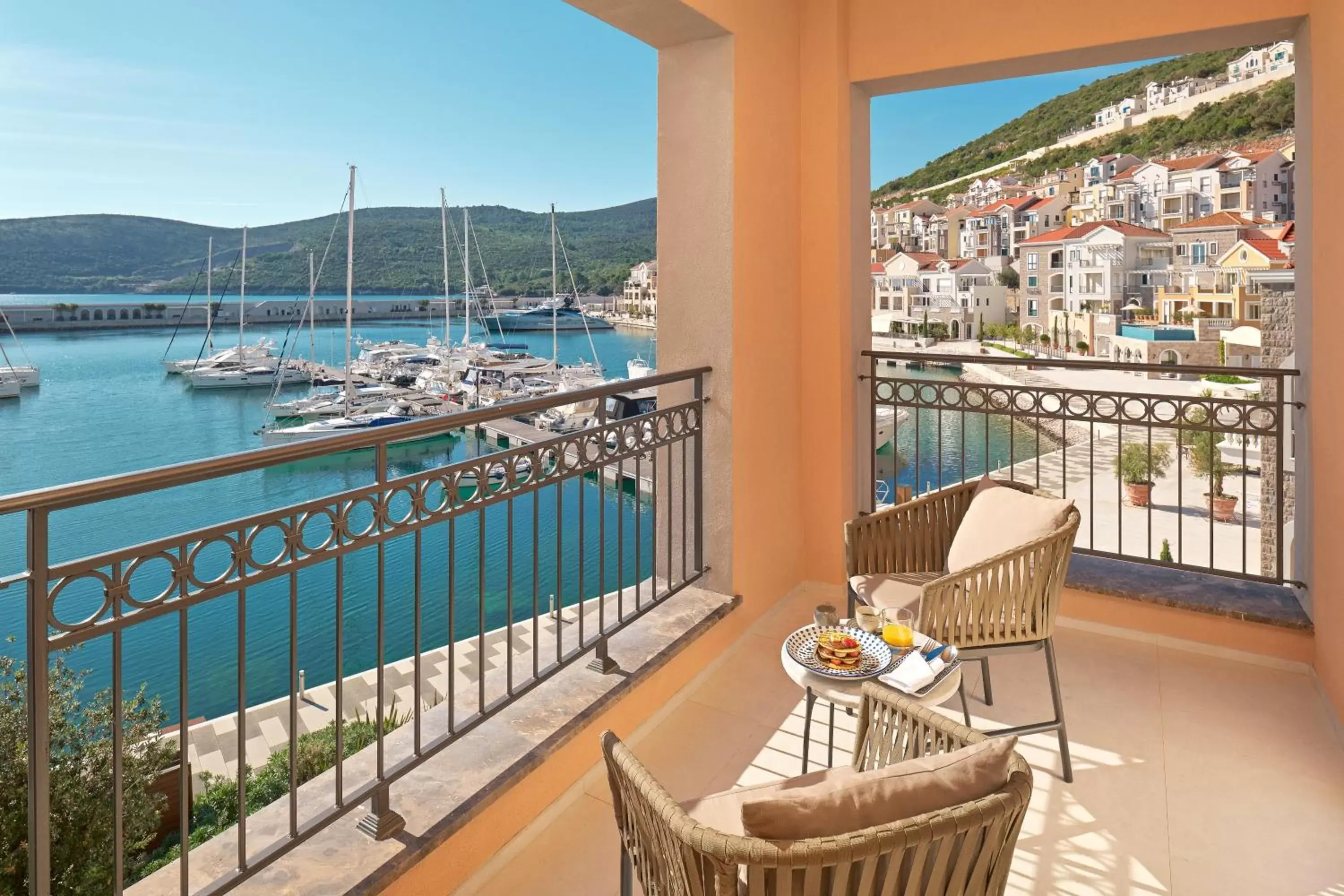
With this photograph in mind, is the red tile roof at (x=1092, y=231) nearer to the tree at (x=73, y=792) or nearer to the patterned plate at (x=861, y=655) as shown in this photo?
the patterned plate at (x=861, y=655)

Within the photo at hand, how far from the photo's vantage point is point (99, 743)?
4.93 metres

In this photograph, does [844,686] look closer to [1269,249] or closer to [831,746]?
[831,746]

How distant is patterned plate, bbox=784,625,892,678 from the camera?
195 centimetres

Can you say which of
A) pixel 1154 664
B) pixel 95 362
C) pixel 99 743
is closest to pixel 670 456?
pixel 1154 664

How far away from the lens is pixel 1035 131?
712 centimetres

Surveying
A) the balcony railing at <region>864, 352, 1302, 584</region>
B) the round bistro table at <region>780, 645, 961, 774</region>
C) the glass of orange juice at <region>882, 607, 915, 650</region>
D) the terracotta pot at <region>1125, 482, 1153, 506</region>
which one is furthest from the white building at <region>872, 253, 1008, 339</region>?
the round bistro table at <region>780, 645, 961, 774</region>

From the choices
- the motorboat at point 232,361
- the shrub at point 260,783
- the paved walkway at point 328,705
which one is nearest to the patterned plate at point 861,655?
the shrub at point 260,783

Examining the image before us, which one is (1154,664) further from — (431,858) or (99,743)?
(99,743)

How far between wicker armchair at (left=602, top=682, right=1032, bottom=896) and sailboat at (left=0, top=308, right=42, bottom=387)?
75.5 feet

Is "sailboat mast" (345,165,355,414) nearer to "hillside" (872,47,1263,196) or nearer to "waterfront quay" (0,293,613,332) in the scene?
"waterfront quay" (0,293,613,332)

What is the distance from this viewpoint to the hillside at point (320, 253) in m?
16.8

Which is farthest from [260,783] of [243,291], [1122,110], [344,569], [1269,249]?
[243,291]

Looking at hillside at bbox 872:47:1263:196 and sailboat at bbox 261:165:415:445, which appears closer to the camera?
hillside at bbox 872:47:1263:196

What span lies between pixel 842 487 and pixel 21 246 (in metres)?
21.2
